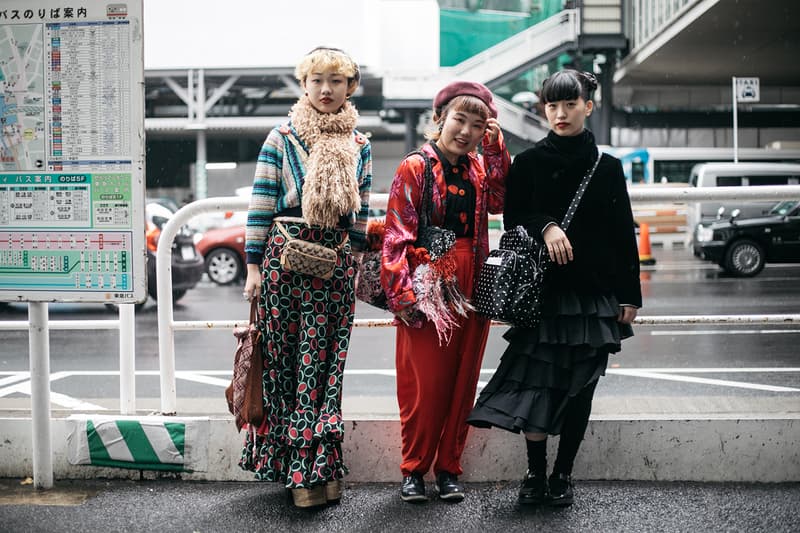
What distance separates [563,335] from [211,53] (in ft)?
73.5

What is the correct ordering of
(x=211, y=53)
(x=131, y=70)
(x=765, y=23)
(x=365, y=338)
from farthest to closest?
(x=211, y=53) < (x=765, y=23) < (x=365, y=338) < (x=131, y=70)

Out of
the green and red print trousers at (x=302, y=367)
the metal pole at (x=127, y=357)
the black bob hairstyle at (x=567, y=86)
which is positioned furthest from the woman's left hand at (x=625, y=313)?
the metal pole at (x=127, y=357)

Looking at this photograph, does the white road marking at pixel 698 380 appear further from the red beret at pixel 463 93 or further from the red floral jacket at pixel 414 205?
the red beret at pixel 463 93

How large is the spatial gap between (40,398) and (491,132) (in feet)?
7.38

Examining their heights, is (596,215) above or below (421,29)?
below

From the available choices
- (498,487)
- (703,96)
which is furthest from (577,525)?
(703,96)

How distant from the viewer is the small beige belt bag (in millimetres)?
3379

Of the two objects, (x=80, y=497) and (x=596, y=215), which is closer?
(x=596, y=215)

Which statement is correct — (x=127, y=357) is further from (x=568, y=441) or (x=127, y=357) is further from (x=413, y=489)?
(x=568, y=441)

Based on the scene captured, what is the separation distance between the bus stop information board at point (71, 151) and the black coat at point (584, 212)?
164cm

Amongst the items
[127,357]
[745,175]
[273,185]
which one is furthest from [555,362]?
[745,175]

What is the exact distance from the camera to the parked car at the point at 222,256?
45.5 feet

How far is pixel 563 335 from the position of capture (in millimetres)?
3395

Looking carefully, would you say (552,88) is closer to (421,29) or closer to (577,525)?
(577,525)
